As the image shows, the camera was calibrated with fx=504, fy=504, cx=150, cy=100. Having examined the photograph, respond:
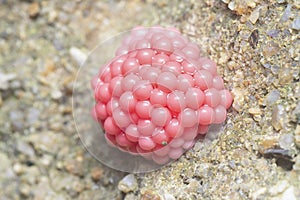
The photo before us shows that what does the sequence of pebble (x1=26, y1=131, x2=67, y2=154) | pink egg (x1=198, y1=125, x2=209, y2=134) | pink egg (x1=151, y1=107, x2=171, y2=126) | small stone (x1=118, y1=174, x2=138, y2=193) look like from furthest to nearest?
pebble (x1=26, y1=131, x2=67, y2=154)
small stone (x1=118, y1=174, x2=138, y2=193)
pink egg (x1=198, y1=125, x2=209, y2=134)
pink egg (x1=151, y1=107, x2=171, y2=126)

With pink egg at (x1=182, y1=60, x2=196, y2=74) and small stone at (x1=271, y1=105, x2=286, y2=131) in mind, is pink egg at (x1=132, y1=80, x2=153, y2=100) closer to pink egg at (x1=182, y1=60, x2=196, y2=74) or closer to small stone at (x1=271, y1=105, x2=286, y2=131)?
pink egg at (x1=182, y1=60, x2=196, y2=74)

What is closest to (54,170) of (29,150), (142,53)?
(29,150)

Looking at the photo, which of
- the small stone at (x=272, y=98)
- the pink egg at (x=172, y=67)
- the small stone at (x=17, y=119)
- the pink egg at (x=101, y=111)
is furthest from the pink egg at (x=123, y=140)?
the small stone at (x=17, y=119)

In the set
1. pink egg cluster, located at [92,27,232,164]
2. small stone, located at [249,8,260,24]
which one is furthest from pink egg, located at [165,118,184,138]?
small stone, located at [249,8,260,24]

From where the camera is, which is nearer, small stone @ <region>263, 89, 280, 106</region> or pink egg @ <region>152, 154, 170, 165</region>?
small stone @ <region>263, 89, 280, 106</region>

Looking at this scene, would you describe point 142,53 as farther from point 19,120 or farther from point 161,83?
point 19,120

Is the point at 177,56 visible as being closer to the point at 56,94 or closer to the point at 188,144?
the point at 188,144

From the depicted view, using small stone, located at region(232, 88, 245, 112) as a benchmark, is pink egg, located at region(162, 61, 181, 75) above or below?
above
